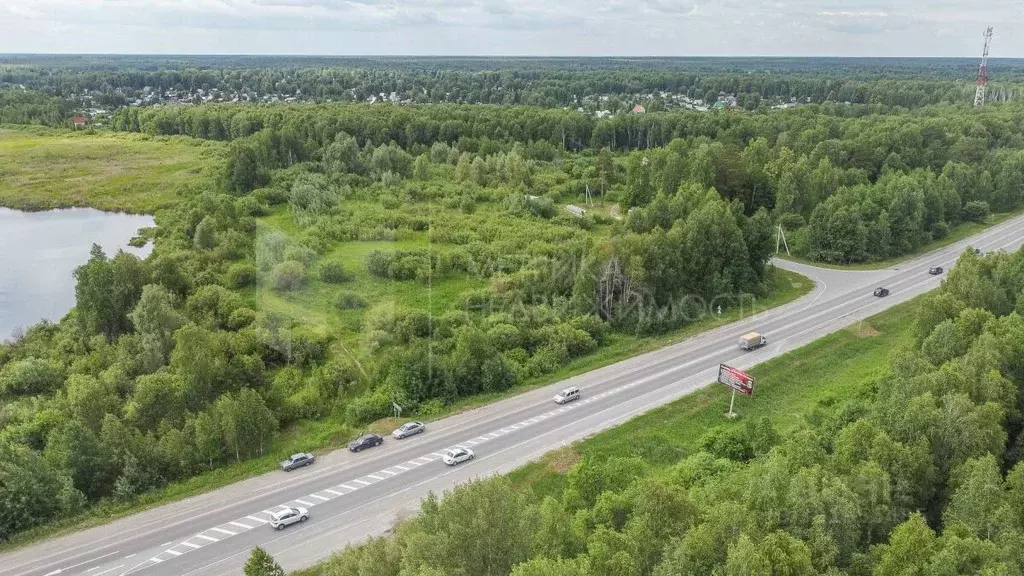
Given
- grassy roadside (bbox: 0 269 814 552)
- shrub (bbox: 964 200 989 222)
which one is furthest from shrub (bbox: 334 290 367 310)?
shrub (bbox: 964 200 989 222)

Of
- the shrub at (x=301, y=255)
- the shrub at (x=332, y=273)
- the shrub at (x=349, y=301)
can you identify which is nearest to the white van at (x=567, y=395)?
the shrub at (x=349, y=301)

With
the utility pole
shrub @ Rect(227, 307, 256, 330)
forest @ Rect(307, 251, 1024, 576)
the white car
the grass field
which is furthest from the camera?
the grass field

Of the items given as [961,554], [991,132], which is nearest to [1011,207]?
[991,132]

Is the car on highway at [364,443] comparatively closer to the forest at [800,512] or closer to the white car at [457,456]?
the white car at [457,456]

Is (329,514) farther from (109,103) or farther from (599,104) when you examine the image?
(109,103)

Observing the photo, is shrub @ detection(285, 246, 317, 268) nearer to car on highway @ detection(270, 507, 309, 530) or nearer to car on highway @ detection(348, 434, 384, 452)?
car on highway @ detection(348, 434, 384, 452)

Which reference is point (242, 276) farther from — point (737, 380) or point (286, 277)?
point (737, 380)

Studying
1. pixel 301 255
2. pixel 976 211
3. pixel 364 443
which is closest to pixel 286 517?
pixel 364 443
